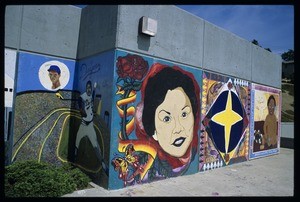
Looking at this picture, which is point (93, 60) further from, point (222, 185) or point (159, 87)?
point (222, 185)

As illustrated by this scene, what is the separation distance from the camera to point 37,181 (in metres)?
5.19

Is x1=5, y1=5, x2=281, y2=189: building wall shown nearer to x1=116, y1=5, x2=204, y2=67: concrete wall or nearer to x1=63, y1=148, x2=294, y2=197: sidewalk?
x1=116, y1=5, x2=204, y2=67: concrete wall

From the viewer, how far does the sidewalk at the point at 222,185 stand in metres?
5.61

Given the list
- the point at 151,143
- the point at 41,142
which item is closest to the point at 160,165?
the point at 151,143

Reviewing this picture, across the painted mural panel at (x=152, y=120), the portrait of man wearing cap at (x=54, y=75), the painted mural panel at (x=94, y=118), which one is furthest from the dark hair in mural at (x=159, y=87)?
the portrait of man wearing cap at (x=54, y=75)

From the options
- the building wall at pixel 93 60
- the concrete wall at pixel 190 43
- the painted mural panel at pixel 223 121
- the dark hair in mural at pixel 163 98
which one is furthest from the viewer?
the painted mural panel at pixel 223 121

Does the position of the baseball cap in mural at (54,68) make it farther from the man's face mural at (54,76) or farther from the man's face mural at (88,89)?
the man's face mural at (88,89)

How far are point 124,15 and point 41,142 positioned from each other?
3.69 metres

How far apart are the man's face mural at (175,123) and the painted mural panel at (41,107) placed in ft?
8.25

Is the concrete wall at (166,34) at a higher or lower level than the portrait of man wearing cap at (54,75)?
higher

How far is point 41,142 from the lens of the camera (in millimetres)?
6359
